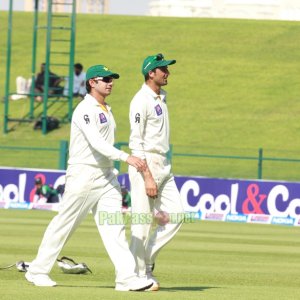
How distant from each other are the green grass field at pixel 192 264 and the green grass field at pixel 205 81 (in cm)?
1048

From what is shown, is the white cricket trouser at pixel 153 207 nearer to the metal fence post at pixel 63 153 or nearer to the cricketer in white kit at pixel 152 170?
the cricketer in white kit at pixel 152 170

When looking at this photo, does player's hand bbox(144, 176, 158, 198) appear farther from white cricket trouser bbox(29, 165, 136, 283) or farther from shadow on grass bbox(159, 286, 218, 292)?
shadow on grass bbox(159, 286, 218, 292)

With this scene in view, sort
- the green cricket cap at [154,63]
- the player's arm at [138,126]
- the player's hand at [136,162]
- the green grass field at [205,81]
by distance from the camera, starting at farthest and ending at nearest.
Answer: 1. the green grass field at [205,81]
2. the green cricket cap at [154,63]
3. the player's arm at [138,126]
4. the player's hand at [136,162]

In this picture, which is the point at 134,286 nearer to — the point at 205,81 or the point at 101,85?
the point at 101,85

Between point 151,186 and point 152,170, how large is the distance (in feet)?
0.90

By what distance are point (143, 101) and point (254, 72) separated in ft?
109

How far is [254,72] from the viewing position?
146 feet

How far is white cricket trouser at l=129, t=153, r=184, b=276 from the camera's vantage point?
1155 centimetres

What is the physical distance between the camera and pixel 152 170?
11.6 metres

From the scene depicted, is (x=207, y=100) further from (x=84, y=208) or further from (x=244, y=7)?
(x=84, y=208)

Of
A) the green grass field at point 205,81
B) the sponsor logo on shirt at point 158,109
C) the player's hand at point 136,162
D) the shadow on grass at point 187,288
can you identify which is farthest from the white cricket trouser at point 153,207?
the green grass field at point 205,81

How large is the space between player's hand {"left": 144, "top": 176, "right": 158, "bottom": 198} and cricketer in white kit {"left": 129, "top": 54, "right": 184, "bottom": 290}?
20 mm

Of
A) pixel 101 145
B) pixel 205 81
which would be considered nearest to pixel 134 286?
pixel 101 145

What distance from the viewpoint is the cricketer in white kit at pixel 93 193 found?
36.4ft
